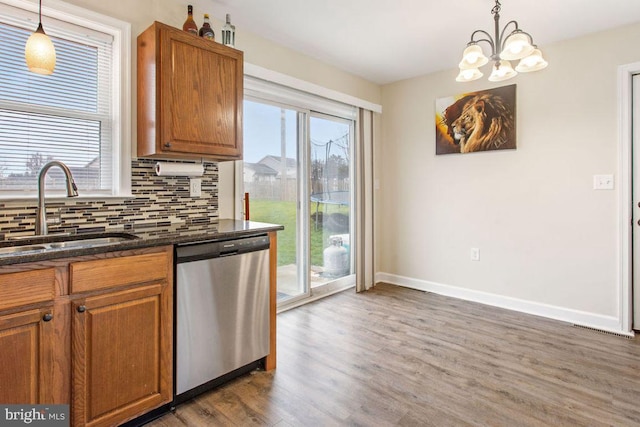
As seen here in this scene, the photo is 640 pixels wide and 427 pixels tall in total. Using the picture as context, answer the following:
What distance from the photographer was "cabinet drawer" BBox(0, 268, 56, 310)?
1276 millimetres

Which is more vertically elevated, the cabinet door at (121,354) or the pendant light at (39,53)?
the pendant light at (39,53)

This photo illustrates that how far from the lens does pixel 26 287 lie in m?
1.33

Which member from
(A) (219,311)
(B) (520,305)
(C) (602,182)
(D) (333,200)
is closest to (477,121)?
(C) (602,182)

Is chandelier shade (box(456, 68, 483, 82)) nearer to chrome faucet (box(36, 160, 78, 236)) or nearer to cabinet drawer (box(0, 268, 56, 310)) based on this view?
chrome faucet (box(36, 160, 78, 236))

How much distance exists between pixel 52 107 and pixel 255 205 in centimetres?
156

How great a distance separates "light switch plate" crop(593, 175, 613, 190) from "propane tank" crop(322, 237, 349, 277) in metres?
2.42

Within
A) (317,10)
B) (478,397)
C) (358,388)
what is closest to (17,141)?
(317,10)

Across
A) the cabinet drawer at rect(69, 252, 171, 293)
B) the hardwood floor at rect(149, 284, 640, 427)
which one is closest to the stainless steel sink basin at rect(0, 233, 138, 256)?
the cabinet drawer at rect(69, 252, 171, 293)

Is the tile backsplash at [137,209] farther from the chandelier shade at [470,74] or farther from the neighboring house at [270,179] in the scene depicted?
the chandelier shade at [470,74]

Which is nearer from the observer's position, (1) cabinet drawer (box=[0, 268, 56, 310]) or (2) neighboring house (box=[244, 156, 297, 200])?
(1) cabinet drawer (box=[0, 268, 56, 310])

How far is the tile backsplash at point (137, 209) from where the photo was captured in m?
1.83

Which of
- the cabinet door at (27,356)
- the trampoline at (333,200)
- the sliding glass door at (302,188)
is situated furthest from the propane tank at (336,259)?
the cabinet door at (27,356)

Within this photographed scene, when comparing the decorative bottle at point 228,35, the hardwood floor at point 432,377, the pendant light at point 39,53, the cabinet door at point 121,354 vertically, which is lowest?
the hardwood floor at point 432,377

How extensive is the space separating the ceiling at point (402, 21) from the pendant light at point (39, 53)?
4.07ft
